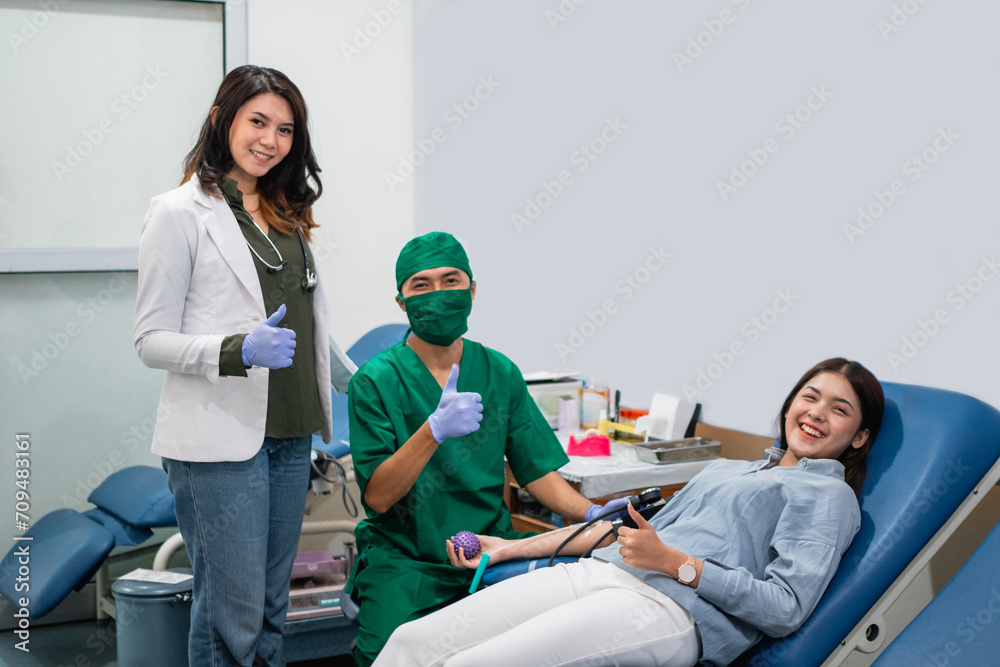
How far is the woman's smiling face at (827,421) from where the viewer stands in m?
1.68

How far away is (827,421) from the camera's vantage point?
1.69 meters

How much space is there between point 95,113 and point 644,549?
2.57 meters

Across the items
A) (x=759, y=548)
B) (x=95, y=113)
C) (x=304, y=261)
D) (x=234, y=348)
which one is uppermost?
(x=95, y=113)

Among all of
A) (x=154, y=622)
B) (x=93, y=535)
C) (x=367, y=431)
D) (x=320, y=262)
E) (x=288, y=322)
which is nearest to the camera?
(x=367, y=431)

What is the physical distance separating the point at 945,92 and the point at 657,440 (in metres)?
1.16

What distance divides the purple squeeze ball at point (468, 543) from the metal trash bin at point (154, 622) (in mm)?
975

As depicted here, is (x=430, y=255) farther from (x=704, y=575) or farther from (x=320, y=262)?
(x=320, y=262)

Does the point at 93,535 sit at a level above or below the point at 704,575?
below

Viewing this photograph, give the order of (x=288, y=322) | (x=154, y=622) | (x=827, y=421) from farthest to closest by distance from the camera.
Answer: (x=154, y=622) < (x=288, y=322) < (x=827, y=421)

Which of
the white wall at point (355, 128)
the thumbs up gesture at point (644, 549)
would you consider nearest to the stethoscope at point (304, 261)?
the thumbs up gesture at point (644, 549)

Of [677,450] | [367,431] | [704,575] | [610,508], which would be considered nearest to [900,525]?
[704,575]

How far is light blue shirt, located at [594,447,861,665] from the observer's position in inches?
57.4

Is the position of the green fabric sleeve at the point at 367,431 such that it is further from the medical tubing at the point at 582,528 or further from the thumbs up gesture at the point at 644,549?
the thumbs up gesture at the point at 644,549

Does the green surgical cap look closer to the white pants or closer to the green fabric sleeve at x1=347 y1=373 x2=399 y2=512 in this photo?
the green fabric sleeve at x1=347 y1=373 x2=399 y2=512
